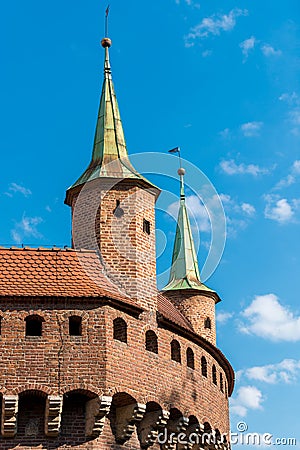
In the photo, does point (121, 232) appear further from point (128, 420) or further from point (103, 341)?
point (128, 420)

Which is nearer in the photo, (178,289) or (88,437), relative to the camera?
(88,437)

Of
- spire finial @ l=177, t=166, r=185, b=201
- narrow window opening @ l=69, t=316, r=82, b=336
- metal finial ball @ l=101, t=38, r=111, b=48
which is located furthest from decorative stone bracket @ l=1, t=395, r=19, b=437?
spire finial @ l=177, t=166, r=185, b=201

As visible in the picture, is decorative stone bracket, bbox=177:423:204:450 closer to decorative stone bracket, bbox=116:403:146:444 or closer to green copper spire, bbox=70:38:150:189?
decorative stone bracket, bbox=116:403:146:444

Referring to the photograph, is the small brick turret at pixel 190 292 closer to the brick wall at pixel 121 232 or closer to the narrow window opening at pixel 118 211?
the brick wall at pixel 121 232

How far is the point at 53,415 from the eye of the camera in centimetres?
2403

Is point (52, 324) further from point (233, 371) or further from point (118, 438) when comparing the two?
point (233, 371)

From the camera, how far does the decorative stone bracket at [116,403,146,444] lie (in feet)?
82.7

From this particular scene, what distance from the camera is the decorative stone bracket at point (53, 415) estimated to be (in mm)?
23922

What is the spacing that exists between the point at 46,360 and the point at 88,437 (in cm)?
231

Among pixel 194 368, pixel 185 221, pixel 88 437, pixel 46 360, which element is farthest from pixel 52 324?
pixel 185 221

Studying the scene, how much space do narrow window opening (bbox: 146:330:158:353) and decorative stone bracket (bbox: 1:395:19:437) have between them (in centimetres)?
472

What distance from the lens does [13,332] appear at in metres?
24.5

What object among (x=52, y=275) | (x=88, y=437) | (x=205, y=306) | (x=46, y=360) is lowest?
(x=88, y=437)

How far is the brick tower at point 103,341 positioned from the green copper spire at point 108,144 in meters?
0.05
